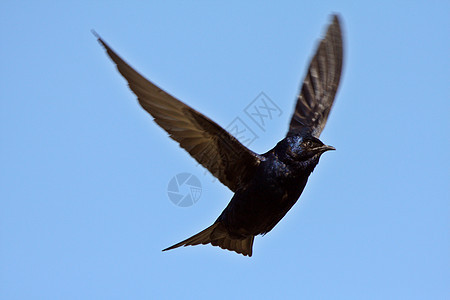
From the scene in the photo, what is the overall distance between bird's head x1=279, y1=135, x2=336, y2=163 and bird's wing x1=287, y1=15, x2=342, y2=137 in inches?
48.2

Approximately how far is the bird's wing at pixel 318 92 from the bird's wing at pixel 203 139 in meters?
1.28

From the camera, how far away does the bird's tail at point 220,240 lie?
8398 mm

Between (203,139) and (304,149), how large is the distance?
1.20m

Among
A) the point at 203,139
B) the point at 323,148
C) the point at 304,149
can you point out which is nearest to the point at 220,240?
the point at 203,139

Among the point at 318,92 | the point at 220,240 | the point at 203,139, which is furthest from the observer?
the point at 318,92

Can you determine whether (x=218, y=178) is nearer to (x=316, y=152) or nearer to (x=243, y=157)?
(x=243, y=157)

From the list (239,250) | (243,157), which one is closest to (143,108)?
(243,157)

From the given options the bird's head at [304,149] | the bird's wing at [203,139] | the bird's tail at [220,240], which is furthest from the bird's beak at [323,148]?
the bird's tail at [220,240]

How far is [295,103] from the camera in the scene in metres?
9.59

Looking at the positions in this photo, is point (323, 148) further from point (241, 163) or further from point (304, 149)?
point (241, 163)

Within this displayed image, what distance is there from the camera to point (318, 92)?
9.51 meters

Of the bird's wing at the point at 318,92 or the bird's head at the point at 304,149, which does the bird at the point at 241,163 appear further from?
the bird's wing at the point at 318,92

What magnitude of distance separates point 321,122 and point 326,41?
4.07ft

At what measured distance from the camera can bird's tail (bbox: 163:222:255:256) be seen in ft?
27.6
